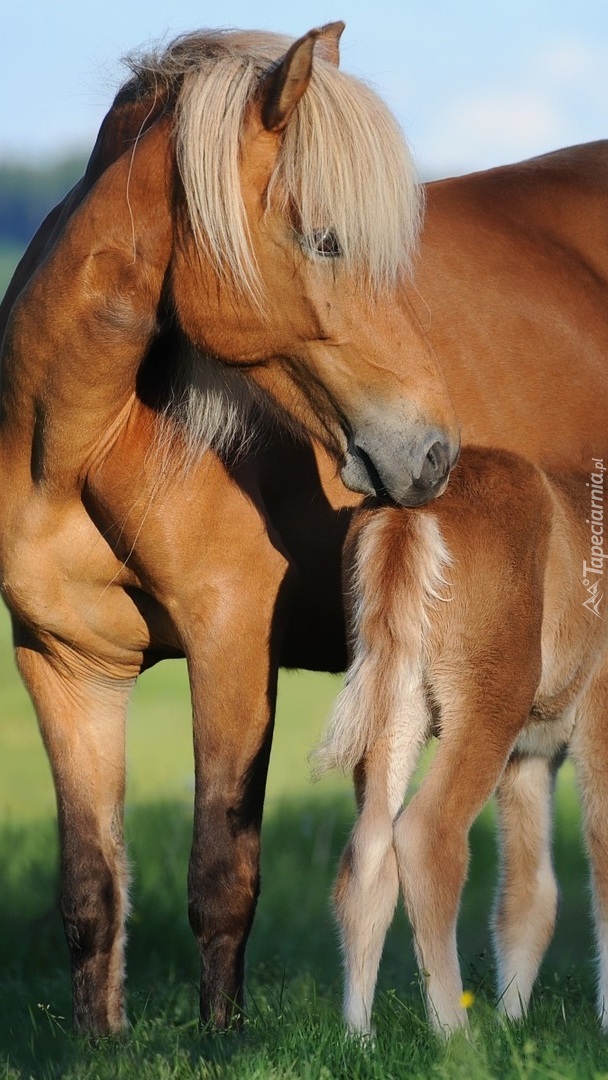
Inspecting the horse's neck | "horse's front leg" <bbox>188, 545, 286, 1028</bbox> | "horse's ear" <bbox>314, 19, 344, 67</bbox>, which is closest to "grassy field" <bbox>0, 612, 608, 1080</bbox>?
"horse's front leg" <bbox>188, 545, 286, 1028</bbox>

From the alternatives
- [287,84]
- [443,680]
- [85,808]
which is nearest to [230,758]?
[85,808]

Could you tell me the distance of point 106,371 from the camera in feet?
12.3

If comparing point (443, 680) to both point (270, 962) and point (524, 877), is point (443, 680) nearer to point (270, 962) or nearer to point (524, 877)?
point (524, 877)

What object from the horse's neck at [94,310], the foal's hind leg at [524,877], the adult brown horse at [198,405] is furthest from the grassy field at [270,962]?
the horse's neck at [94,310]

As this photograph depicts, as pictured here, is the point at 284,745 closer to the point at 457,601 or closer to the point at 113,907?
the point at 113,907

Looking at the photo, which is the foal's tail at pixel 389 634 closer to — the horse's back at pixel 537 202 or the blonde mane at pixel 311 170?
the blonde mane at pixel 311 170

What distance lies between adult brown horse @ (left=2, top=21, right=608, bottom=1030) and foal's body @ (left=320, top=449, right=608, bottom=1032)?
0.22 meters

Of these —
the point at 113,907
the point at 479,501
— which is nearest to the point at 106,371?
the point at 479,501

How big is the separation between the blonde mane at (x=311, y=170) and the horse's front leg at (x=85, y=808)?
1515mm

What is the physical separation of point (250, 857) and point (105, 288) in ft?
5.62

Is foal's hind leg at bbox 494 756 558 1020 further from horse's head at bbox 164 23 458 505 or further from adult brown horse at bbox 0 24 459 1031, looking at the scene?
horse's head at bbox 164 23 458 505

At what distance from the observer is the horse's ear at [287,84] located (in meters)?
3.29

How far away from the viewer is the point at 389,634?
11.4 feet

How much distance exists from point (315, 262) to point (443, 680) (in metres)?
1.09
